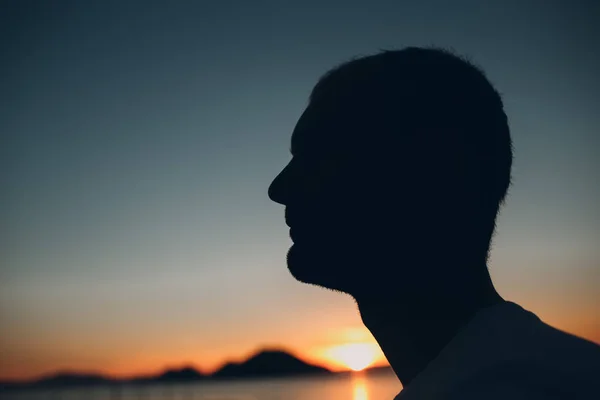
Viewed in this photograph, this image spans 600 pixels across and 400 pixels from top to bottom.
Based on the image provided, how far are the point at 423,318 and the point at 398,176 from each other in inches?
17.6

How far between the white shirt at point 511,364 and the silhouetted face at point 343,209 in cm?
34

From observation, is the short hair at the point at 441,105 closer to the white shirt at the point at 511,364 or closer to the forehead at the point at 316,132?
the forehead at the point at 316,132

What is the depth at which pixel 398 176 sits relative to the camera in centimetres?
160

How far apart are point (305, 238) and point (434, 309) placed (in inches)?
19.1

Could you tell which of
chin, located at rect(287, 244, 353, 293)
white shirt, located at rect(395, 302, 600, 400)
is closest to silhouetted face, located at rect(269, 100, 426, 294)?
chin, located at rect(287, 244, 353, 293)

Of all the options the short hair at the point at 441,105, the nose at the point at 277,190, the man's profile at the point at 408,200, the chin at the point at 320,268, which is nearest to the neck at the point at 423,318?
the man's profile at the point at 408,200

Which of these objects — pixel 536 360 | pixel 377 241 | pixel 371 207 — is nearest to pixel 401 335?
pixel 377 241

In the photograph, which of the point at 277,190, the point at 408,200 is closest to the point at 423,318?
the point at 408,200

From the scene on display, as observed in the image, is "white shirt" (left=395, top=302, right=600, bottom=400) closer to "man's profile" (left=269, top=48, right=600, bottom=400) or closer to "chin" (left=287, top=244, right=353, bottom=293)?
"man's profile" (left=269, top=48, right=600, bottom=400)

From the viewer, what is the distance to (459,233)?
1.56 metres

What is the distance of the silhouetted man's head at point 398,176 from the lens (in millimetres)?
1552

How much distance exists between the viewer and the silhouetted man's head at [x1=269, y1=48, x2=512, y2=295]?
1.55m

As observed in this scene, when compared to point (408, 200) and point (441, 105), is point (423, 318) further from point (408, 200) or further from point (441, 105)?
point (441, 105)

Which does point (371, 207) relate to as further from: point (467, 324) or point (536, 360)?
point (536, 360)
